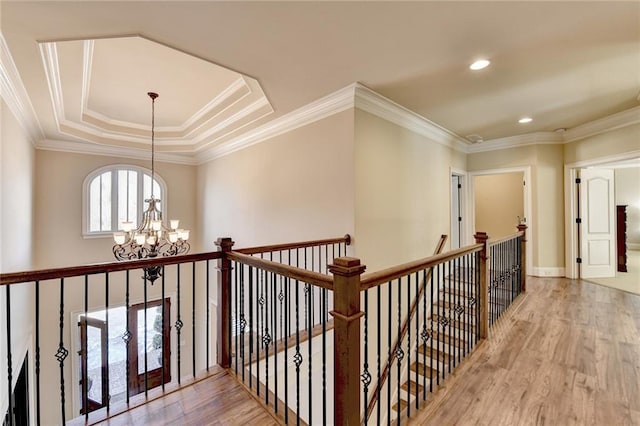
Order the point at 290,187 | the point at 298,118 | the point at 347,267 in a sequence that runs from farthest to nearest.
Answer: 1. the point at 290,187
2. the point at 298,118
3. the point at 347,267

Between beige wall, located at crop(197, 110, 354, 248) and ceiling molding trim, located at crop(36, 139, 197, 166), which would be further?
ceiling molding trim, located at crop(36, 139, 197, 166)

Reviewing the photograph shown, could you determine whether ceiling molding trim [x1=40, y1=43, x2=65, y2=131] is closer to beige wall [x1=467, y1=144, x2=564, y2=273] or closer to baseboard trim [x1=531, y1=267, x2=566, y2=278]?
beige wall [x1=467, y1=144, x2=564, y2=273]

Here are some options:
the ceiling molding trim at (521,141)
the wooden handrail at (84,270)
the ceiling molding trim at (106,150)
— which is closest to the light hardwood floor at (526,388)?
the wooden handrail at (84,270)

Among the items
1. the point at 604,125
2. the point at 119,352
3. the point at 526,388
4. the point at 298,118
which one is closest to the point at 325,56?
the point at 298,118

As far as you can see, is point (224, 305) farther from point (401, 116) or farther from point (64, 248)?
point (64, 248)

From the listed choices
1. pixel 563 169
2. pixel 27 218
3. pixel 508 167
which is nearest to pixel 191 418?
pixel 27 218

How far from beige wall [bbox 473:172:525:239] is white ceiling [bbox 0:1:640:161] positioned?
2.50m

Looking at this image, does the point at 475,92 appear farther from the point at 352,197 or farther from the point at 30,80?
the point at 30,80

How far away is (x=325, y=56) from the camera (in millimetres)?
2547

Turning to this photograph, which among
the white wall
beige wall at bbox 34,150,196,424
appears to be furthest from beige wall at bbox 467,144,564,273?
beige wall at bbox 34,150,196,424

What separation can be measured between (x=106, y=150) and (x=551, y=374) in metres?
7.26

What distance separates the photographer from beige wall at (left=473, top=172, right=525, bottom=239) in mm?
6715

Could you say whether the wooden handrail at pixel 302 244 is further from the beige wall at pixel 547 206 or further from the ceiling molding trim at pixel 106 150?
the ceiling molding trim at pixel 106 150

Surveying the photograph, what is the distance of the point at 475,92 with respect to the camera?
3.31 metres
